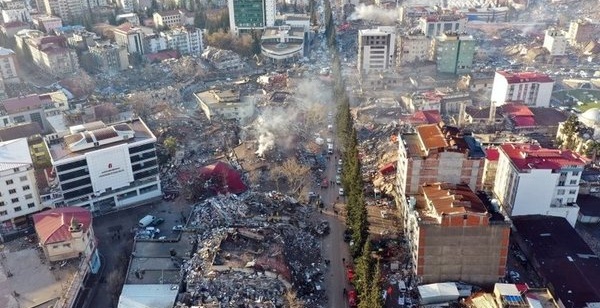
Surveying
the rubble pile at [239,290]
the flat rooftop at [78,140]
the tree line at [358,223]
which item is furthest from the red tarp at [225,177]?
the rubble pile at [239,290]

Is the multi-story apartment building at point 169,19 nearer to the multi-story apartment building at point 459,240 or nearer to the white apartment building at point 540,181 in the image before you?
the white apartment building at point 540,181

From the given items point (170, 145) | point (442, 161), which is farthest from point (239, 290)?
point (170, 145)

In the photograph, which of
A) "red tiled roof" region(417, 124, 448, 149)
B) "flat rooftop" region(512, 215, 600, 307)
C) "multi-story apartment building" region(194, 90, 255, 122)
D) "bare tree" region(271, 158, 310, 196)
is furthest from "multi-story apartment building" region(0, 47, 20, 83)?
"flat rooftop" region(512, 215, 600, 307)

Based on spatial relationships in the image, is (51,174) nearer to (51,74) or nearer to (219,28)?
(51,74)

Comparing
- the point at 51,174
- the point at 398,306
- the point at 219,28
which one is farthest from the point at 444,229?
the point at 219,28

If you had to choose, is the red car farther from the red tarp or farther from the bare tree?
the red tarp
